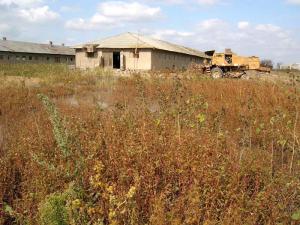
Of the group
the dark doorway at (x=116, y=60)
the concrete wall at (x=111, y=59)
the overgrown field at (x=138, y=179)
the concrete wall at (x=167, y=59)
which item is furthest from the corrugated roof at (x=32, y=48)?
the overgrown field at (x=138, y=179)

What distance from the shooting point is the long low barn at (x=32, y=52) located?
160 ft

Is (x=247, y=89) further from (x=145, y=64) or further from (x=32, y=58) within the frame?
(x=32, y=58)

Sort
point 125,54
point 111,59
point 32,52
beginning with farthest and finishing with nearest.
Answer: point 32,52 → point 111,59 → point 125,54

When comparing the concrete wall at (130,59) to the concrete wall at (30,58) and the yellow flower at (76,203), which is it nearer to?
the concrete wall at (30,58)

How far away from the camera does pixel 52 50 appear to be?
57281 millimetres

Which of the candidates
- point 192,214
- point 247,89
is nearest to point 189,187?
point 192,214

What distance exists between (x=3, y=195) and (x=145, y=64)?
29.7 meters

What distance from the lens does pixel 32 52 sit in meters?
52.5

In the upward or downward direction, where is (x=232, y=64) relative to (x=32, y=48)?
downward

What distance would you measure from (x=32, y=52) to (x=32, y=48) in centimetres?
151

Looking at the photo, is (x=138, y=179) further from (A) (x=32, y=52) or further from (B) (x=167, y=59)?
(A) (x=32, y=52)

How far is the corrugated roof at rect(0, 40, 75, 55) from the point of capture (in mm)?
49219

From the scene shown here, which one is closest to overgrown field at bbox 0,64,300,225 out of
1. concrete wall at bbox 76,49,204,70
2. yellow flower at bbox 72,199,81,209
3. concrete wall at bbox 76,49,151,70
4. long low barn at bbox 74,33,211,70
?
yellow flower at bbox 72,199,81,209

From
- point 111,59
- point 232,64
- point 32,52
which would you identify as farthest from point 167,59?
point 32,52
